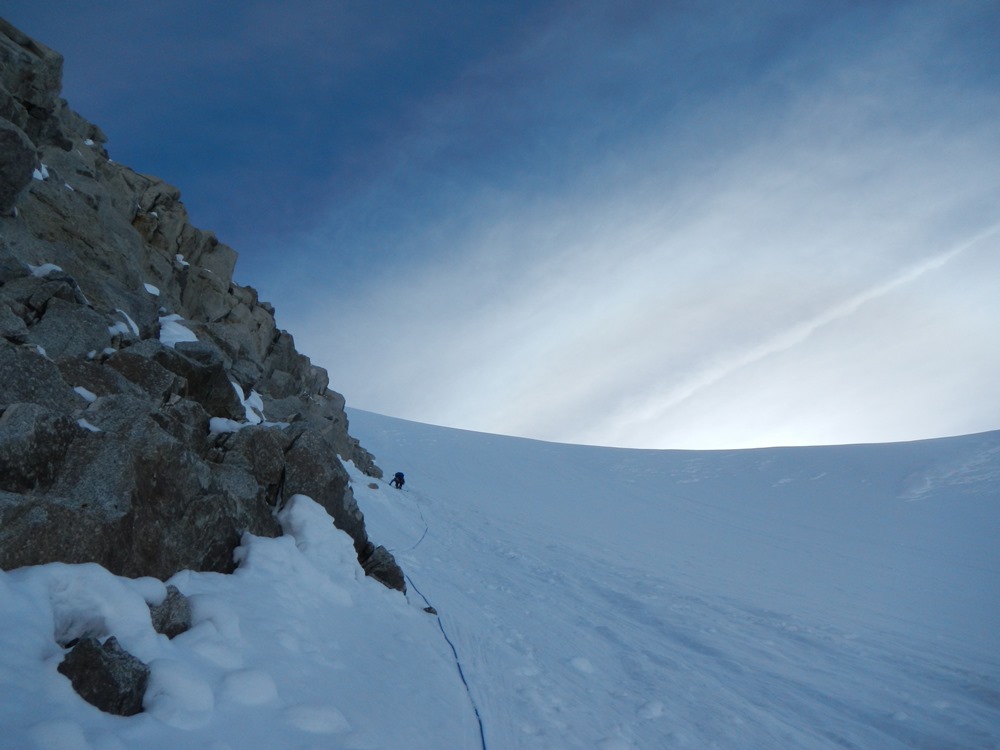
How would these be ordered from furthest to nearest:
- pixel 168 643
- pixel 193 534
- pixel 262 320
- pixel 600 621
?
1. pixel 262 320
2. pixel 600 621
3. pixel 193 534
4. pixel 168 643

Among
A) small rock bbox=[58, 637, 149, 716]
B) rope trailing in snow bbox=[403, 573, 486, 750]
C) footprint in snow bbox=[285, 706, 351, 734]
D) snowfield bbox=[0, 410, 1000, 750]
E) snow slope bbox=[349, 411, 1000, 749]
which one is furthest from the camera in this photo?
snow slope bbox=[349, 411, 1000, 749]

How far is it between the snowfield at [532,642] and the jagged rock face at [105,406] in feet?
1.50

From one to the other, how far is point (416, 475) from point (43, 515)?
87.4 ft

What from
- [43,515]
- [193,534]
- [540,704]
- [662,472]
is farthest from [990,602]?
[662,472]

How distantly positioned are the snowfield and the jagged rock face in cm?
46

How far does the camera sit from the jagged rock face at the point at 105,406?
496cm

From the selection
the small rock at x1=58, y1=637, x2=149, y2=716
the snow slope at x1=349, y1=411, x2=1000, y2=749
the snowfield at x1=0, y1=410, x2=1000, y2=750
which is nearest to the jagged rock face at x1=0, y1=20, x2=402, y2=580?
the snowfield at x1=0, y1=410, x2=1000, y2=750

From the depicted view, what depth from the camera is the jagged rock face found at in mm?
4965

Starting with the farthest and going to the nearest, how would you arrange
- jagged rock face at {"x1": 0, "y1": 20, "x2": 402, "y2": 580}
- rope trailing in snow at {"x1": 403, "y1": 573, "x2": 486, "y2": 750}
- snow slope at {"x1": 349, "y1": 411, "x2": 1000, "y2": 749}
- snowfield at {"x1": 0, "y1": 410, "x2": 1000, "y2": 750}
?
snow slope at {"x1": 349, "y1": 411, "x2": 1000, "y2": 749} < rope trailing in snow at {"x1": 403, "y1": 573, "x2": 486, "y2": 750} < jagged rock face at {"x1": 0, "y1": 20, "x2": 402, "y2": 580} < snowfield at {"x1": 0, "y1": 410, "x2": 1000, "y2": 750}

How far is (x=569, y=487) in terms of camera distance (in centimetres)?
3112

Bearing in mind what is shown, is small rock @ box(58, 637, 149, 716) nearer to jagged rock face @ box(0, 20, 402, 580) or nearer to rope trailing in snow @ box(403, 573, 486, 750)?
jagged rock face @ box(0, 20, 402, 580)

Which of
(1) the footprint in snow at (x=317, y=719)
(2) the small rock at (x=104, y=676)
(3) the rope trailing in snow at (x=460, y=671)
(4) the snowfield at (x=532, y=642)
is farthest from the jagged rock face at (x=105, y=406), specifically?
(1) the footprint in snow at (x=317, y=719)

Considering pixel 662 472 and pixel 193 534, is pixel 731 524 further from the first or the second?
pixel 193 534

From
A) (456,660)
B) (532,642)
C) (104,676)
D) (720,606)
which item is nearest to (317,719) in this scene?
(104,676)
